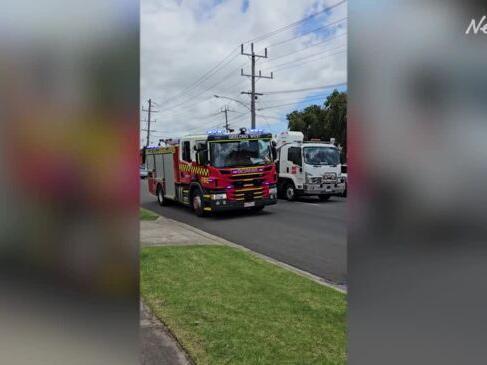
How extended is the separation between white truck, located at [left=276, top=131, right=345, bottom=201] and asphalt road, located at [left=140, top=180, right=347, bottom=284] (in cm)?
70

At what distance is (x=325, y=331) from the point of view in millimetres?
4266

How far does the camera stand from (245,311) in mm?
4797

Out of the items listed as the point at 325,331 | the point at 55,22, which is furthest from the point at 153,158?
the point at 55,22

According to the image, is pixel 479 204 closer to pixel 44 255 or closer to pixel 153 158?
pixel 44 255

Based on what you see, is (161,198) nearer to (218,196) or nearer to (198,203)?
(198,203)

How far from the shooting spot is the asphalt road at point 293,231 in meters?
8.45

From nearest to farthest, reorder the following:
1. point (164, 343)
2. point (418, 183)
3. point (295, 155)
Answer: point (418, 183), point (164, 343), point (295, 155)

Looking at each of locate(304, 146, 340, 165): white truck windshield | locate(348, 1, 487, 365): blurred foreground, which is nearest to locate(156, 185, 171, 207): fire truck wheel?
locate(304, 146, 340, 165): white truck windshield

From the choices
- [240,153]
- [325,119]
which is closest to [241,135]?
[240,153]

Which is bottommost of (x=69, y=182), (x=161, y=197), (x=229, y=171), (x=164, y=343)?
(x=164, y=343)

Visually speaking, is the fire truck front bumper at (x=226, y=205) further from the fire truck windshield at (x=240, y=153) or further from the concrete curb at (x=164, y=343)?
the concrete curb at (x=164, y=343)

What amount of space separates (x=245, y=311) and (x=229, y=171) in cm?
1053

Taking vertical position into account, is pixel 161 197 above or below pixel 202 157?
below

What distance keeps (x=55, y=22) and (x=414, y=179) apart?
1467 mm
